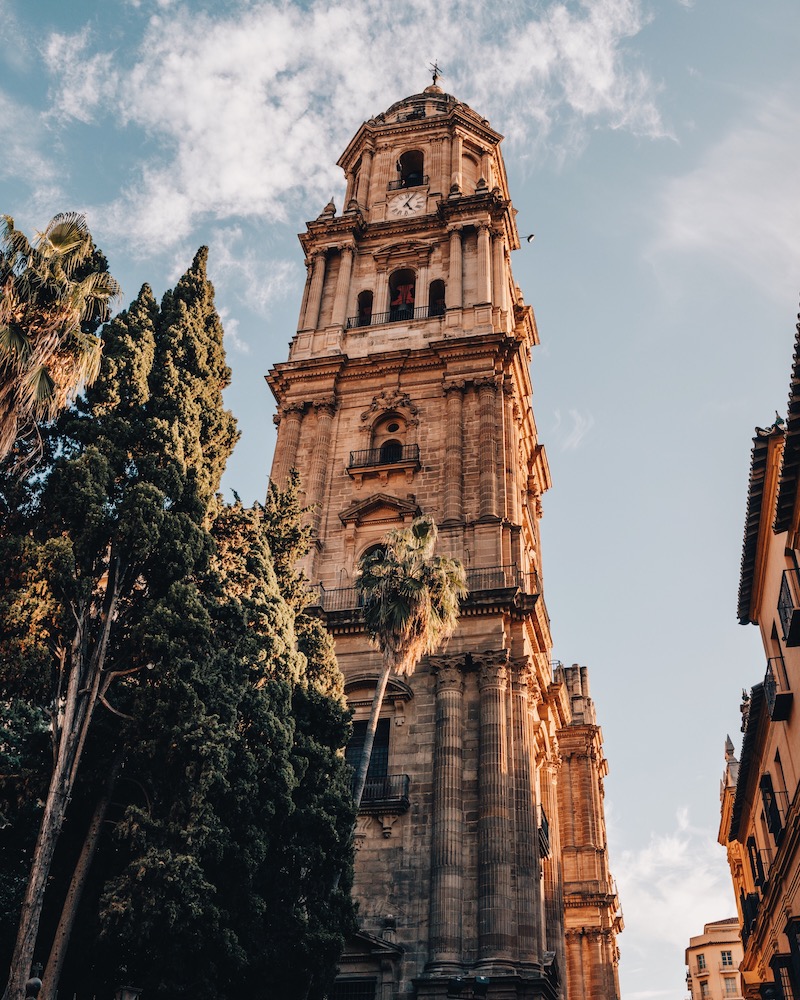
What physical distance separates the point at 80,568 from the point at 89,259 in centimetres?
612

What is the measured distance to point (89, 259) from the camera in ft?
59.4

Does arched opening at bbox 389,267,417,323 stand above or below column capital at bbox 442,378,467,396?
above

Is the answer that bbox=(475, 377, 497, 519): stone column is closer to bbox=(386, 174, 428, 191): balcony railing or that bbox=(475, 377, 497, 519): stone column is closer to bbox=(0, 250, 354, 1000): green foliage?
bbox=(0, 250, 354, 1000): green foliage

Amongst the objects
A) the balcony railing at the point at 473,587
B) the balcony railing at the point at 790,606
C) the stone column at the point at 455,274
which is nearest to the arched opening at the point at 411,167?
the stone column at the point at 455,274

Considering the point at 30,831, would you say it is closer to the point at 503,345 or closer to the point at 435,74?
the point at 503,345

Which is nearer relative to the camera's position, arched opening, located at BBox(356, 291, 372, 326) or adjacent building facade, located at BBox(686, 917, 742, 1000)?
arched opening, located at BBox(356, 291, 372, 326)

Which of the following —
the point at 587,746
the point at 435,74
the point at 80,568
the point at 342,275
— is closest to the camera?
the point at 80,568

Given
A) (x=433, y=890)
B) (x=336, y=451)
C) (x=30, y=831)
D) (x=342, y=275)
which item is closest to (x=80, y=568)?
(x=30, y=831)

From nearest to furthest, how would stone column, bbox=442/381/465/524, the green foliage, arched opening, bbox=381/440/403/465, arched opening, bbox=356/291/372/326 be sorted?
the green foliage
stone column, bbox=442/381/465/524
arched opening, bbox=381/440/403/465
arched opening, bbox=356/291/372/326

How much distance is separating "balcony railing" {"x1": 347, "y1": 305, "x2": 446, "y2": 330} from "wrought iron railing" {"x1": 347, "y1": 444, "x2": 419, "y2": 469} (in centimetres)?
599

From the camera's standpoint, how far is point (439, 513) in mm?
30000

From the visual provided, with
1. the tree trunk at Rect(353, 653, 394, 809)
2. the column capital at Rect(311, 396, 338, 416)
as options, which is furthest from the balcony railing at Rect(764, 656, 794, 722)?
the column capital at Rect(311, 396, 338, 416)

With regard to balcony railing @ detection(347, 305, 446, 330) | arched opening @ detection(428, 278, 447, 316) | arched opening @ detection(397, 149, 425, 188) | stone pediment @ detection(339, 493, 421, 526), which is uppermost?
arched opening @ detection(397, 149, 425, 188)

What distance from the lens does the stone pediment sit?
99.5 feet
